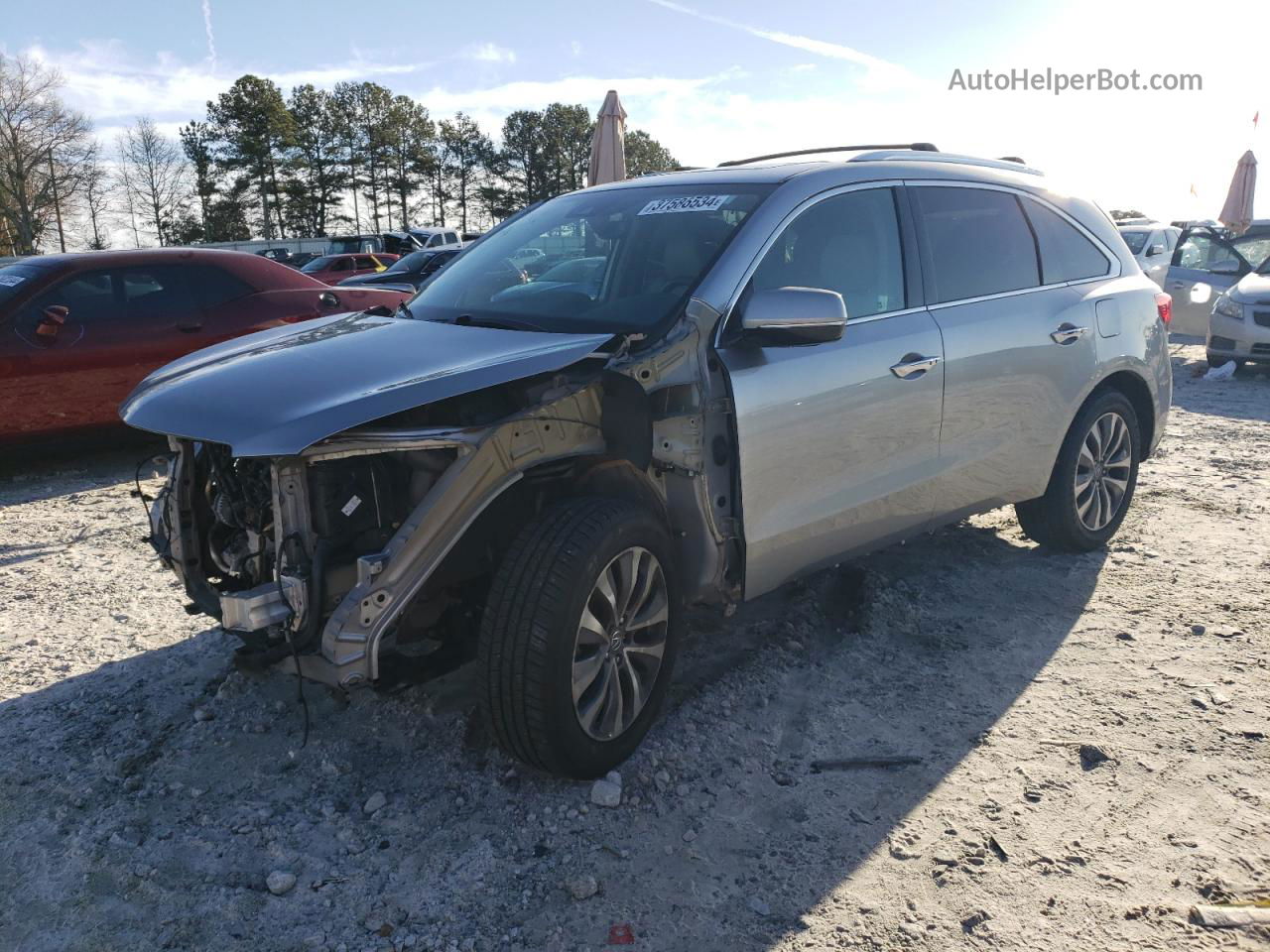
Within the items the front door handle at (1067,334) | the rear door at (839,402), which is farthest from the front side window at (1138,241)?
the rear door at (839,402)

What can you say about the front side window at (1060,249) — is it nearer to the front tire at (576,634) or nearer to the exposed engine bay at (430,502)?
the exposed engine bay at (430,502)

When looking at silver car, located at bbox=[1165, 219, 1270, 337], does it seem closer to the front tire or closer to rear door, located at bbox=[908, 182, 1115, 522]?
rear door, located at bbox=[908, 182, 1115, 522]

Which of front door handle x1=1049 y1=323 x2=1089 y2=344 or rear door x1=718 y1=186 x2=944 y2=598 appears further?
front door handle x1=1049 y1=323 x2=1089 y2=344

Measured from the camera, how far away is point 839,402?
3486 mm

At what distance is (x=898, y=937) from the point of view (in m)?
2.41

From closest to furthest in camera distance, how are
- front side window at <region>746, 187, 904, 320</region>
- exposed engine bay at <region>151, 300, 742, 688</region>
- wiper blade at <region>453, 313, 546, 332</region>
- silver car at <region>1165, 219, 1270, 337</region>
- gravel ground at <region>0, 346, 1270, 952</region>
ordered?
gravel ground at <region>0, 346, 1270, 952</region> < exposed engine bay at <region>151, 300, 742, 688</region> < wiper blade at <region>453, 313, 546, 332</region> < front side window at <region>746, 187, 904, 320</region> < silver car at <region>1165, 219, 1270, 337</region>

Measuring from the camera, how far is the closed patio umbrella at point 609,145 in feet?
39.3

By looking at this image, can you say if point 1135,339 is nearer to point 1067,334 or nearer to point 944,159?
point 1067,334

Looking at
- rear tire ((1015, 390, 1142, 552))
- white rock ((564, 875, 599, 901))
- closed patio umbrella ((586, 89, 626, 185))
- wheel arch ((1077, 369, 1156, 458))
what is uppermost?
closed patio umbrella ((586, 89, 626, 185))

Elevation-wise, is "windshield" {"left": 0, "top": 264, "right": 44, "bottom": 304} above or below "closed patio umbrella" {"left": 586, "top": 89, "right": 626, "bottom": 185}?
below

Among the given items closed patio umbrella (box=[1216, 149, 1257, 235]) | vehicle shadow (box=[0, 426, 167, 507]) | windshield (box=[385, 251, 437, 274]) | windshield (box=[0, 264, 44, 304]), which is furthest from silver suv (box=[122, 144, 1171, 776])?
closed patio umbrella (box=[1216, 149, 1257, 235])

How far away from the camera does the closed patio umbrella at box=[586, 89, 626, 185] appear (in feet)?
39.3

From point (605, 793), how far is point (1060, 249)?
340cm

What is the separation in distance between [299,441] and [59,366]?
5340 mm
